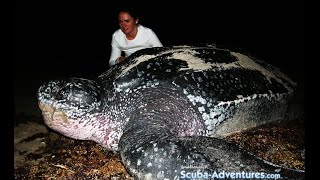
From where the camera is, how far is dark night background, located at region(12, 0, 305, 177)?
392cm

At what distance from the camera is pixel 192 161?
3.32 feet

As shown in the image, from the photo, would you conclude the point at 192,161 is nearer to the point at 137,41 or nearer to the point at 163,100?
the point at 163,100

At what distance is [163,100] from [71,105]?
0.46m

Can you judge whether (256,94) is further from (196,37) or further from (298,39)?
(196,37)

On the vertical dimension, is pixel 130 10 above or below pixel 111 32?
above

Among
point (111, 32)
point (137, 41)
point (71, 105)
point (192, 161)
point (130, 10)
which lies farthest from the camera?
point (111, 32)

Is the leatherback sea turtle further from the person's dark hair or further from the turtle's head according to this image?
the person's dark hair

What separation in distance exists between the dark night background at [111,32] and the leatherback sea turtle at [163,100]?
0.86 m

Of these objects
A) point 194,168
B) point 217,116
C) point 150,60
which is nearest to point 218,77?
point 217,116

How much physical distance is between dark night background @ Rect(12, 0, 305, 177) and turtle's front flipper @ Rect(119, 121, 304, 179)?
4.59 ft

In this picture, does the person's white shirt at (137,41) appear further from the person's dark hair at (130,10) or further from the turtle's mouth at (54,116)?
the turtle's mouth at (54,116)

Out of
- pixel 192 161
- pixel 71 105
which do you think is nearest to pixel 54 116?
pixel 71 105

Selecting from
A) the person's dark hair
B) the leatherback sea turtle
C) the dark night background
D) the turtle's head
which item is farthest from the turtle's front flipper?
the dark night background

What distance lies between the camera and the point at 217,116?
1.47 meters
